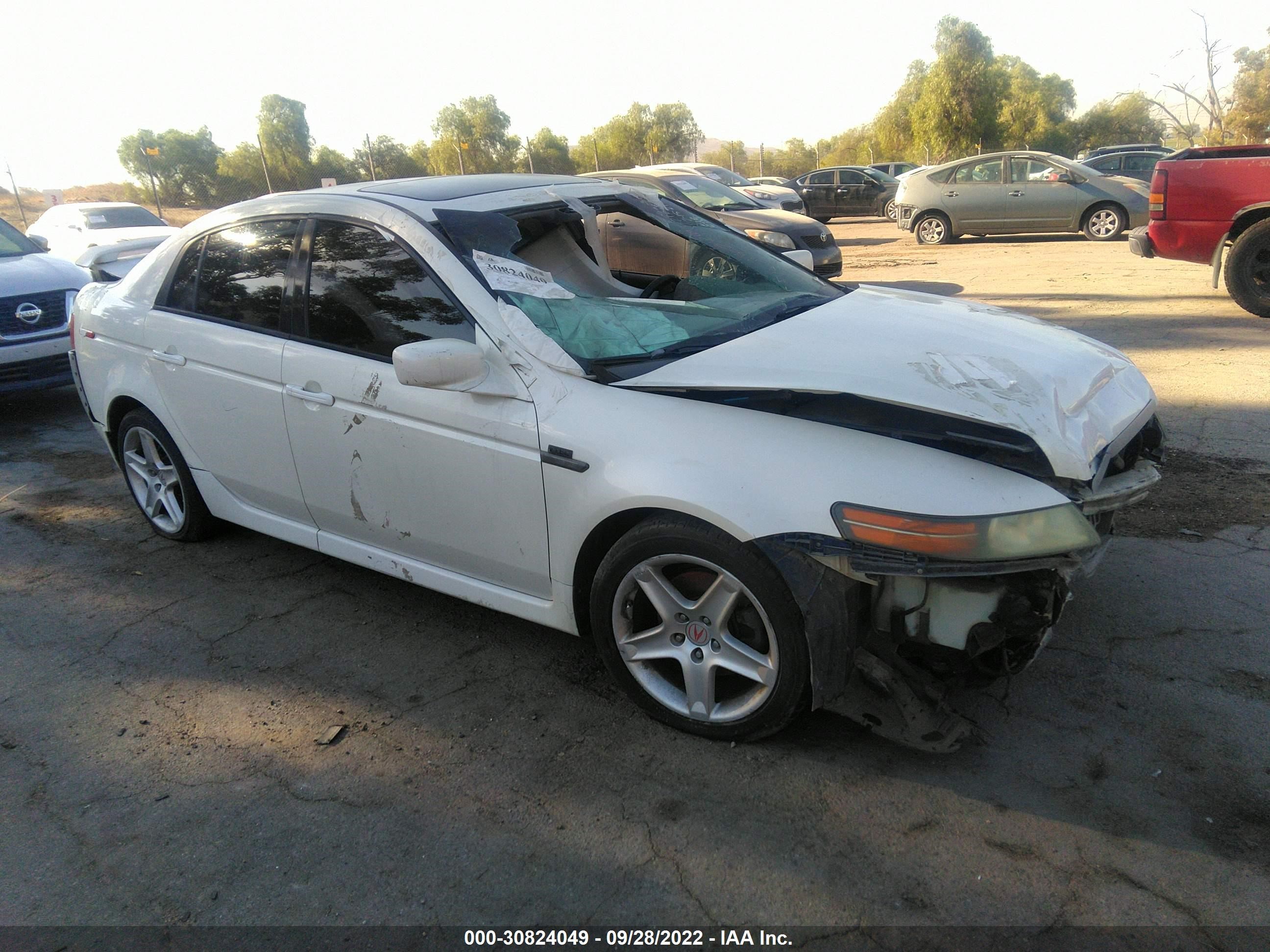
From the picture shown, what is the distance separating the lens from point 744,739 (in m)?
2.74

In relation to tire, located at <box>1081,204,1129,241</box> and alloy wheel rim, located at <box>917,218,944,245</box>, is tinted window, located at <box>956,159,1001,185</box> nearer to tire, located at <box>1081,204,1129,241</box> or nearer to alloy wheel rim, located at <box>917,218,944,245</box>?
alloy wheel rim, located at <box>917,218,944,245</box>

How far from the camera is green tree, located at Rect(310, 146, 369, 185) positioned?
4578cm

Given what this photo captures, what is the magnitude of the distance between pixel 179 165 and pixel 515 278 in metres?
51.3

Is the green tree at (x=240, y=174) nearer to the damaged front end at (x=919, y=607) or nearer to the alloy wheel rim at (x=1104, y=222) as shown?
the alloy wheel rim at (x=1104, y=222)

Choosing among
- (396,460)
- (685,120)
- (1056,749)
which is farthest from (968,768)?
(685,120)

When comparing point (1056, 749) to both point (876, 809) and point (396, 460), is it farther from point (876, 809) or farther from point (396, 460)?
point (396, 460)

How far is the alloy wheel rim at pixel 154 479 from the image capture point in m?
4.36

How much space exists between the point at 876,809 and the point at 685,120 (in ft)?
196

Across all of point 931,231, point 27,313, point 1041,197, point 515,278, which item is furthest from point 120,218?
point 1041,197

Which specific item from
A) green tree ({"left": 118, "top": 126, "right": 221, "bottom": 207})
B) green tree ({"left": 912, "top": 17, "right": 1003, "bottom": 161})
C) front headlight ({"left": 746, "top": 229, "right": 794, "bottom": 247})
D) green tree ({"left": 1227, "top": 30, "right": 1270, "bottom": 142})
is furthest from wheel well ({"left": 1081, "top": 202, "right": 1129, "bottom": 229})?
green tree ({"left": 118, "top": 126, "right": 221, "bottom": 207})

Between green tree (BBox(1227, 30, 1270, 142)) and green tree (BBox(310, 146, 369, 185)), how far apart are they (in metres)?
37.0

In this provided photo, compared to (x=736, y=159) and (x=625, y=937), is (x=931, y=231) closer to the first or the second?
(x=625, y=937)

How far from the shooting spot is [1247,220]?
791cm

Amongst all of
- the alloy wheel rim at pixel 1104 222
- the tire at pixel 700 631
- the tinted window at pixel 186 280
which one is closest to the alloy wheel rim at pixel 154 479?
the tinted window at pixel 186 280
